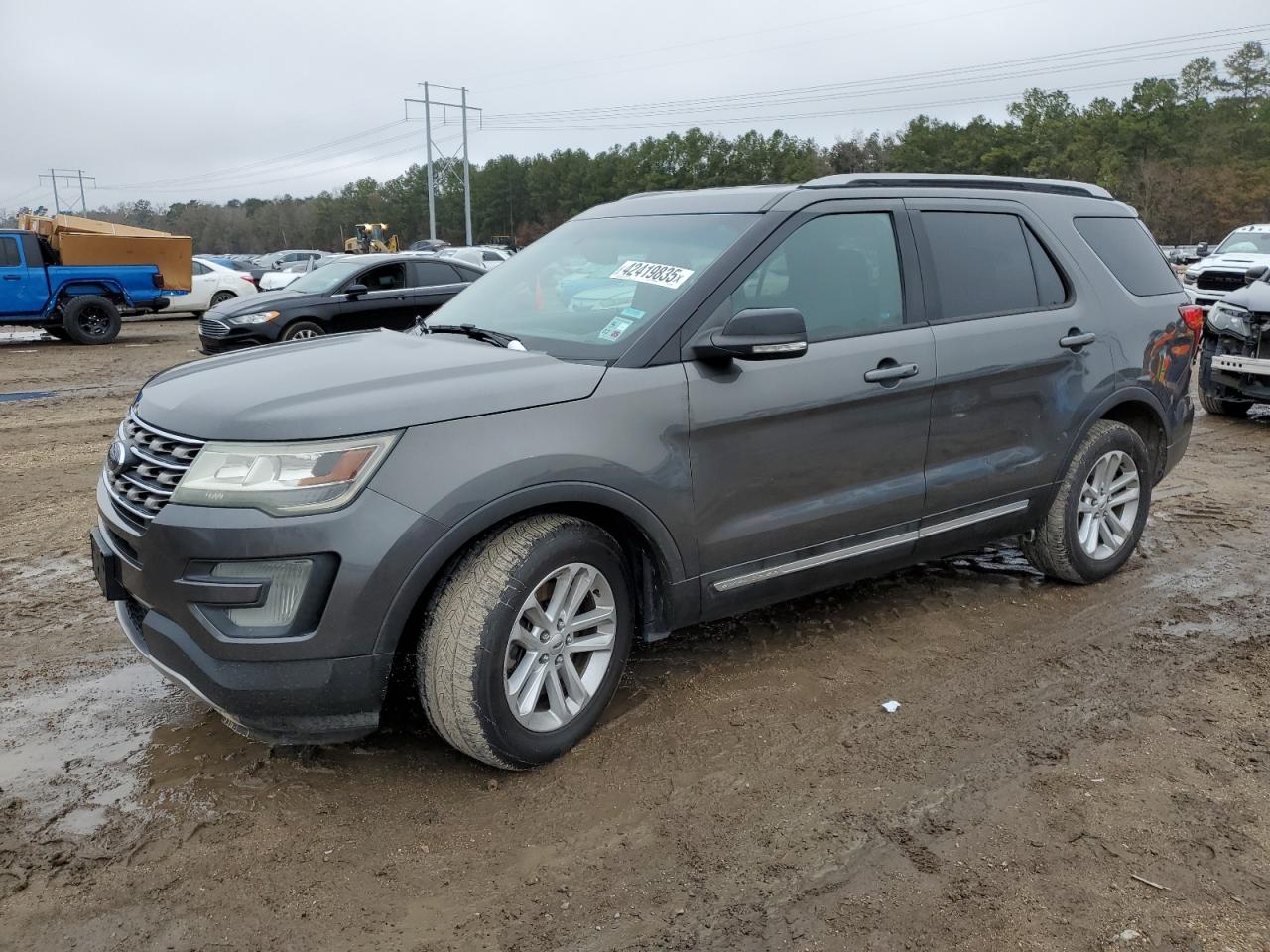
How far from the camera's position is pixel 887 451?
160 inches

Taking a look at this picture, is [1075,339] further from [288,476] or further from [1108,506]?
[288,476]

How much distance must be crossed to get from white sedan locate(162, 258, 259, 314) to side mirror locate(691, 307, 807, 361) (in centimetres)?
2132

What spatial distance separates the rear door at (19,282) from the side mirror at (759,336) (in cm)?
1677

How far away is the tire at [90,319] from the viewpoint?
56.7ft

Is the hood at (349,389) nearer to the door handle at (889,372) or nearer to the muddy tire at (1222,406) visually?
the door handle at (889,372)

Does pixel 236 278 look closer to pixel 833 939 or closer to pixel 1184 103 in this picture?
pixel 833 939

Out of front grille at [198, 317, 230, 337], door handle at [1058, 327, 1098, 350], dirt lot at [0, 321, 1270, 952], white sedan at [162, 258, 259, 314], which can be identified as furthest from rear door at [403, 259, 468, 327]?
white sedan at [162, 258, 259, 314]

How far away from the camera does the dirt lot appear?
2.66m

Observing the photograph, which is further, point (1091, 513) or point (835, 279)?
point (1091, 513)

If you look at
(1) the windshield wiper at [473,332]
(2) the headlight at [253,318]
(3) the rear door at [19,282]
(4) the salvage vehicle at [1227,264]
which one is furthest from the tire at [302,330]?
(4) the salvage vehicle at [1227,264]

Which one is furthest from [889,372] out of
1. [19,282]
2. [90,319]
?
[90,319]

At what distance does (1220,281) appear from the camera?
1778 centimetres

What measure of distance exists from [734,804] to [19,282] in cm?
1743

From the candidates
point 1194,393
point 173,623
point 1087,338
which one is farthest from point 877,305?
point 1194,393
